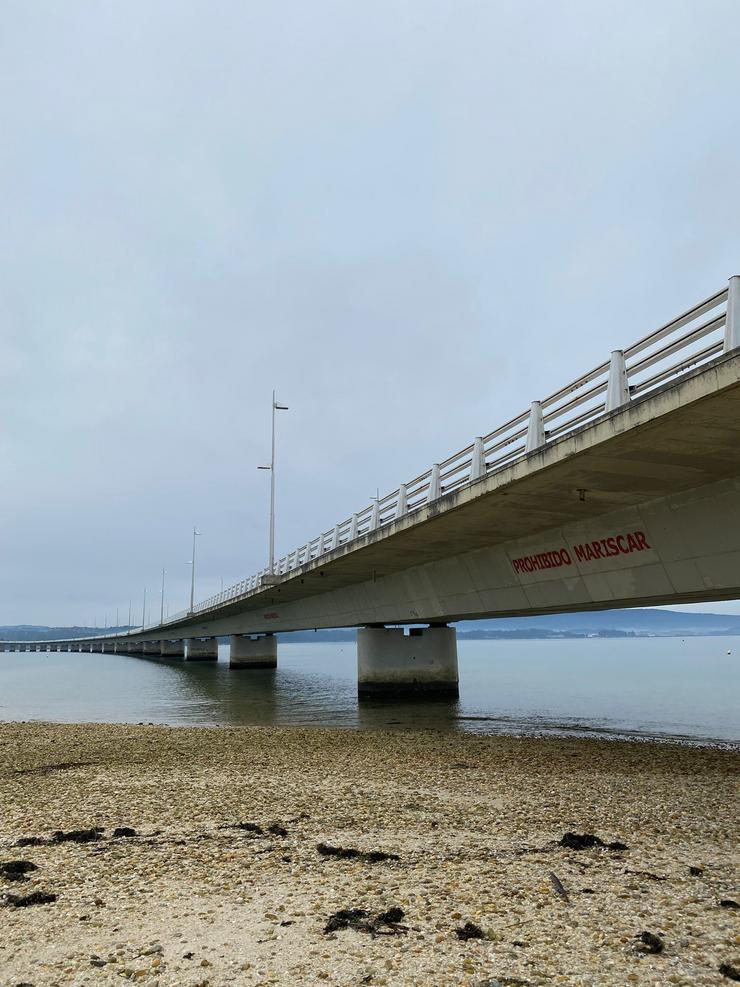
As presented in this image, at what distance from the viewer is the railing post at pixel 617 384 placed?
11.0m

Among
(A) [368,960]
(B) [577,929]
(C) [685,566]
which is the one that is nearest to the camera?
(A) [368,960]

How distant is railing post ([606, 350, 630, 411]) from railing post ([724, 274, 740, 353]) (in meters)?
1.96

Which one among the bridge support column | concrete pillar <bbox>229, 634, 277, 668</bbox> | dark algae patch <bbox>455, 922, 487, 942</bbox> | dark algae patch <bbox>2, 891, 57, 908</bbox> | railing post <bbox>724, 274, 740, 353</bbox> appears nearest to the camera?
dark algae patch <bbox>455, 922, 487, 942</bbox>

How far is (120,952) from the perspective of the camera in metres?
4.98

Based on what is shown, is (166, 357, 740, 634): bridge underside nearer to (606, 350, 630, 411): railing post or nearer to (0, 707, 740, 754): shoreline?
(606, 350, 630, 411): railing post

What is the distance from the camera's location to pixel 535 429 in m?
13.6

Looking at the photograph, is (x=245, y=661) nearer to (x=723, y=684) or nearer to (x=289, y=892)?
(x=723, y=684)

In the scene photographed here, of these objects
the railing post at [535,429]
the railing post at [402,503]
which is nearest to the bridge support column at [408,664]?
the railing post at [402,503]

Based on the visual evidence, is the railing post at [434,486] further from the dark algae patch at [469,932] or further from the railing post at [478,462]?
the dark algae patch at [469,932]

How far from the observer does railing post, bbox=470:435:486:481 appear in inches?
628

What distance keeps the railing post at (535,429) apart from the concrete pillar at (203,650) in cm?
8794

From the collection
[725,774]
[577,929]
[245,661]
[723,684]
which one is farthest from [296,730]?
[245,661]

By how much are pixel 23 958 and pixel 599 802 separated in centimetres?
761

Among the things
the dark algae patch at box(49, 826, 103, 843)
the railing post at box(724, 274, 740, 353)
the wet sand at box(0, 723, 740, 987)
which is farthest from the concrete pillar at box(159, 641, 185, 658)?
the railing post at box(724, 274, 740, 353)
